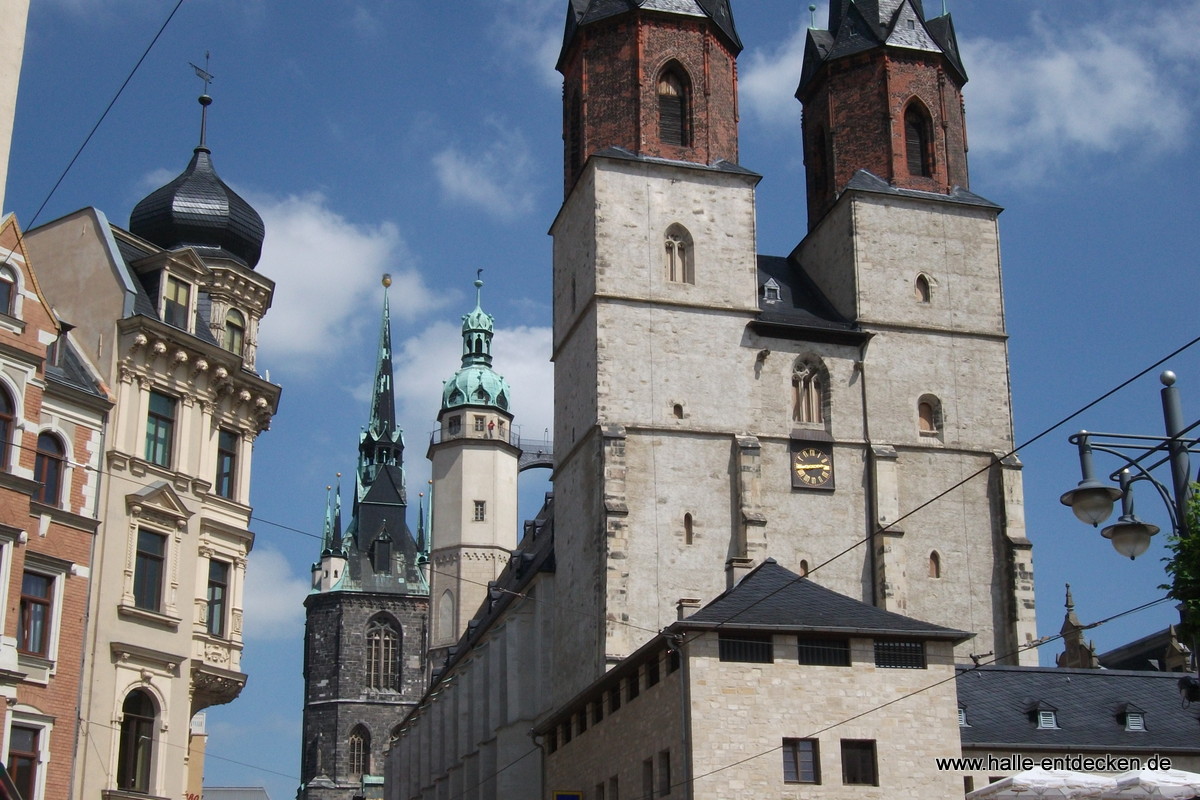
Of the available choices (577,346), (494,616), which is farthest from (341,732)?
(577,346)

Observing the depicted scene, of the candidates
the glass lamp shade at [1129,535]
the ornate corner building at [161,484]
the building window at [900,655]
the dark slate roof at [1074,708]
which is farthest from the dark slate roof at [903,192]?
the glass lamp shade at [1129,535]

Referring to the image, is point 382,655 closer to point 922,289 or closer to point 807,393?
point 807,393

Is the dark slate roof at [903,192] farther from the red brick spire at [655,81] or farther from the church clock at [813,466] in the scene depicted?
the church clock at [813,466]

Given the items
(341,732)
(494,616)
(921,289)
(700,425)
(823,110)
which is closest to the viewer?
(700,425)

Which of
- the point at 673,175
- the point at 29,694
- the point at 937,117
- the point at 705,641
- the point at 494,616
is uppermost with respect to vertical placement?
the point at 937,117

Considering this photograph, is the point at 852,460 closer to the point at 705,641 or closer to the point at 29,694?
the point at 705,641

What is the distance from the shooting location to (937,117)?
49.1m

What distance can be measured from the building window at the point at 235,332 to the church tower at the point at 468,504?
154ft

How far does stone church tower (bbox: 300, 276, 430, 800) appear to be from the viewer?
293 ft

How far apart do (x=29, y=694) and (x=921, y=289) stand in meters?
30.3

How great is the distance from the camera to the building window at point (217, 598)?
90.6 ft

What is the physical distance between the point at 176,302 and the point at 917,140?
27.6m

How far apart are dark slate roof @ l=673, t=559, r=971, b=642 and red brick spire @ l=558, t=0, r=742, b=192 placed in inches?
657

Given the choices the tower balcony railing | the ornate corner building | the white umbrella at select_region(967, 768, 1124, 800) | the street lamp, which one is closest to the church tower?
the tower balcony railing
